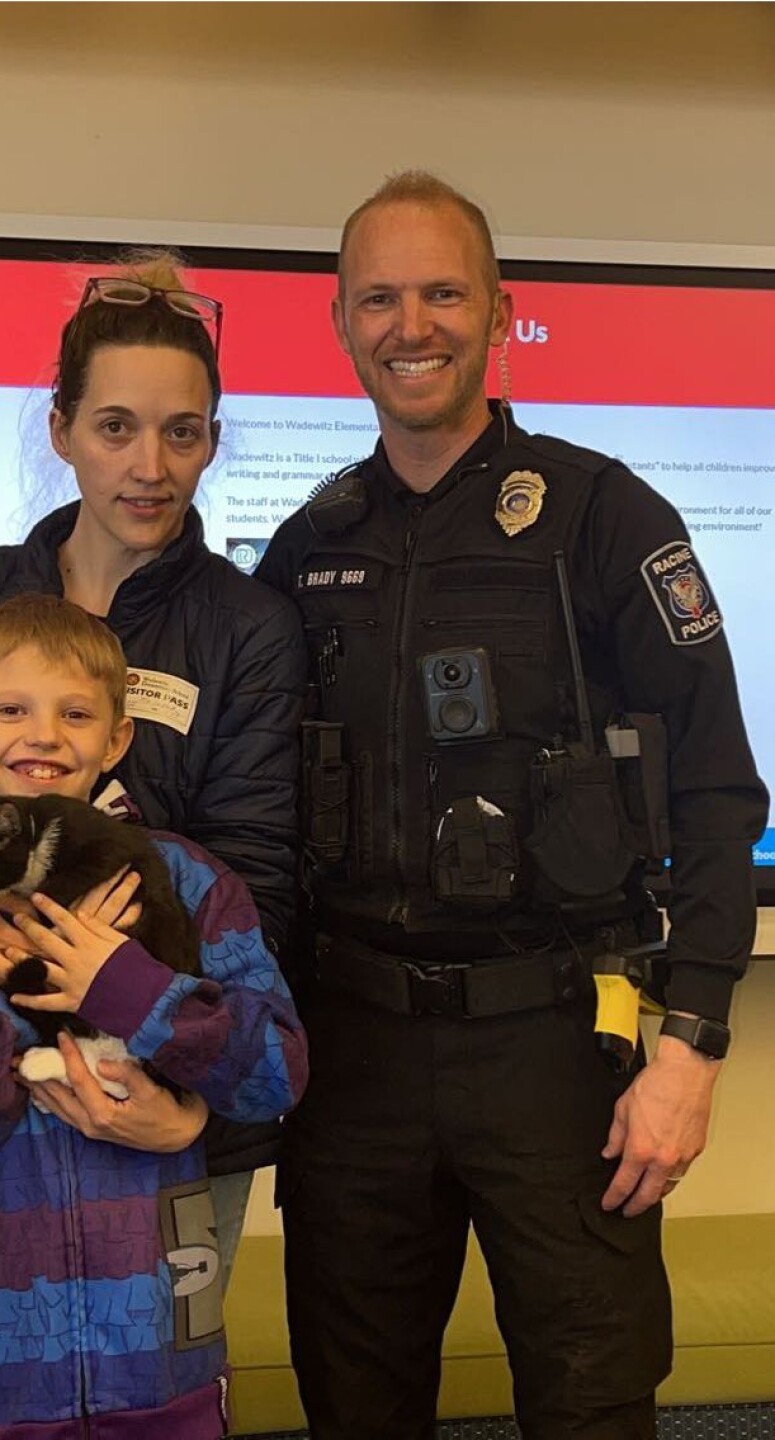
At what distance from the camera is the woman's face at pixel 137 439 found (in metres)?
1.54

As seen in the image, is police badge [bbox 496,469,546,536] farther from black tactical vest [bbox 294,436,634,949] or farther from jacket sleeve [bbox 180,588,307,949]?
jacket sleeve [bbox 180,588,307,949]

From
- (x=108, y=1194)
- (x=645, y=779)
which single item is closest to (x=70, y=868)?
(x=108, y=1194)

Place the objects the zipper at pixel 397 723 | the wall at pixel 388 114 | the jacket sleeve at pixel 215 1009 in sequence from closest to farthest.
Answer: the jacket sleeve at pixel 215 1009, the zipper at pixel 397 723, the wall at pixel 388 114

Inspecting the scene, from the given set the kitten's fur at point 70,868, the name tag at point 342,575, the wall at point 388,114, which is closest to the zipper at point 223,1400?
the kitten's fur at point 70,868

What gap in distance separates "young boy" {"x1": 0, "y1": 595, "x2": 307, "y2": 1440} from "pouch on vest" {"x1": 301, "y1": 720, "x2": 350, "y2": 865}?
13.3 inches

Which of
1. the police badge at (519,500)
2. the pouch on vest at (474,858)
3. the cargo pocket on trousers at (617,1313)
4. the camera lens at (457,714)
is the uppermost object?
the police badge at (519,500)

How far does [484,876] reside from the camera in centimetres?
151

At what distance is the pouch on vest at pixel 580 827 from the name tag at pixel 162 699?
0.44m

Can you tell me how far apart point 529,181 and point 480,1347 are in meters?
2.31

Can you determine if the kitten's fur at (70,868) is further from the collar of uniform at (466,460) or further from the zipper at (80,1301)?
the collar of uniform at (466,460)

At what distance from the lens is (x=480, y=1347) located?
7.01 feet

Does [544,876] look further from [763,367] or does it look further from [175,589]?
[763,367]

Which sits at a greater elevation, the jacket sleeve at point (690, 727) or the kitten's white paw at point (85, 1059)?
the jacket sleeve at point (690, 727)

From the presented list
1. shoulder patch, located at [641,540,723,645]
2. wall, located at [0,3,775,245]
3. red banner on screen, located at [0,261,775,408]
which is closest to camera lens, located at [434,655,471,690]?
shoulder patch, located at [641,540,723,645]
